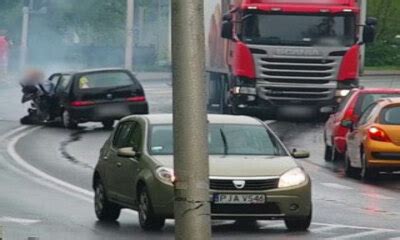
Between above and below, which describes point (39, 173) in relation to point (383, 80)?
above

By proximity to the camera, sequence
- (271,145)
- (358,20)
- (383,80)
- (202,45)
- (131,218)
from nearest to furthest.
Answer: (202,45) < (271,145) < (131,218) < (358,20) < (383,80)

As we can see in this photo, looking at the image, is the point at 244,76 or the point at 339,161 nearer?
the point at 339,161

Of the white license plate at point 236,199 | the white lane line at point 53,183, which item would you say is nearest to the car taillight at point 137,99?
the white lane line at point 53,183

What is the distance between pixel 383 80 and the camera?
5809 centimetres

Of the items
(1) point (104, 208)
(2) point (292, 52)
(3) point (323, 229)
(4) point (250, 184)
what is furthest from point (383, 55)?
(4) point (250, 184)

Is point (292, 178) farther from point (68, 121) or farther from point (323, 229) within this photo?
point (68, 121)

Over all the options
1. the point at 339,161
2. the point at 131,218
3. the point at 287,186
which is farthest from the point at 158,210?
the point at 339,161

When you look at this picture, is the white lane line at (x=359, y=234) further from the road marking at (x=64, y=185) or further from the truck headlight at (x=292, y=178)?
the truck headlight at (x=292, y=178)

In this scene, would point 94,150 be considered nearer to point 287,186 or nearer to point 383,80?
point 287,186

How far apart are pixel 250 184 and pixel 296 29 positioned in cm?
1677

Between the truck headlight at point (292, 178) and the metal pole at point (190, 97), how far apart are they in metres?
8.49

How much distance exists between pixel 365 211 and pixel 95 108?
17.2m

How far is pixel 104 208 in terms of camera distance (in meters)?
17.2

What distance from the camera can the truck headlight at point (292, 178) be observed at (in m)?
15.6
